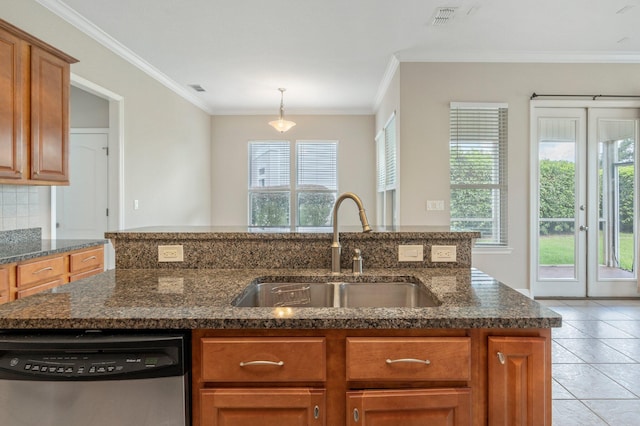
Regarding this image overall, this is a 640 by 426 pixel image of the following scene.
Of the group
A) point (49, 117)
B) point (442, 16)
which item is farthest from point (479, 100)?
point (49, 117)

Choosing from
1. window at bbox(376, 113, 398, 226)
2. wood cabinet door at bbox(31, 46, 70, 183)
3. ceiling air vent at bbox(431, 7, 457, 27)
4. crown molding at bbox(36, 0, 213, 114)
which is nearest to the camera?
wood cabinet door at bbox(31, 46, 70, 183)

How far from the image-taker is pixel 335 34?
3887 millimetres

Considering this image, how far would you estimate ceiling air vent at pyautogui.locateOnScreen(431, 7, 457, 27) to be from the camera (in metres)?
3.34

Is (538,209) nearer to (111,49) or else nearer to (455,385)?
(455,385)

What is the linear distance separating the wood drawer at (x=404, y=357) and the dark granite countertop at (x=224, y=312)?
0.15 feet

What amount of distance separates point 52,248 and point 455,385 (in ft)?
9.14

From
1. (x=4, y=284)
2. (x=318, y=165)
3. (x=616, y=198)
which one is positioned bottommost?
(x=4, y=284)

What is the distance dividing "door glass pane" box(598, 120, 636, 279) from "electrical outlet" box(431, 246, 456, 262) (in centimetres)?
390

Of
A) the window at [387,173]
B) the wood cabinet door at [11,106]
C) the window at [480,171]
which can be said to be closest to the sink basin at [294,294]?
the wood cabinet door at [11,106]

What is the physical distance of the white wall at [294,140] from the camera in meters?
7.18

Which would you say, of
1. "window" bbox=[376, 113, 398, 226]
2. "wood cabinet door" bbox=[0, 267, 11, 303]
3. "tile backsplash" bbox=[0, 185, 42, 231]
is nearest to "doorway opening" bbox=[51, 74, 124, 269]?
"tile backsplash" bbox=[0, 185, 42, 231]

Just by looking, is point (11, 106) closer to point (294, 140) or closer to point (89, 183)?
point (89, 183)

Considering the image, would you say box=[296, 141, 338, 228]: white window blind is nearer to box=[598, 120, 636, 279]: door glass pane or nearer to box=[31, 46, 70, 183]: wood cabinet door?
box=[598, 120, 636, 279]: door glass pane

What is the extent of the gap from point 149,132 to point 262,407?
15.0ft
